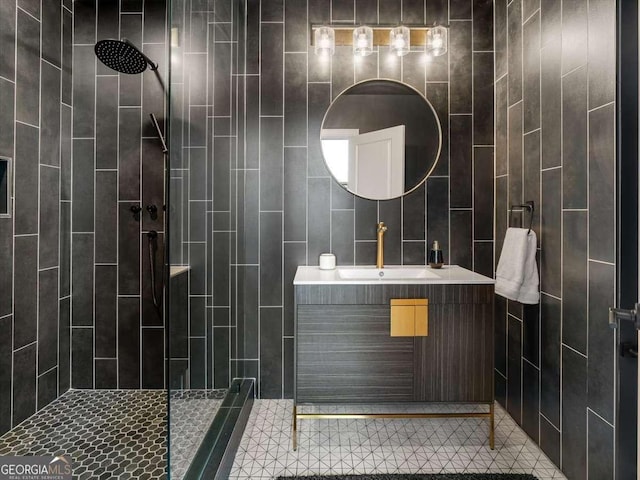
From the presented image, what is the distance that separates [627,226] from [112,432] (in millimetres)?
2396

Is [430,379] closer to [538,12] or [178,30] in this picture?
[178,30]

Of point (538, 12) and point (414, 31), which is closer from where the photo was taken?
point (538, 12)

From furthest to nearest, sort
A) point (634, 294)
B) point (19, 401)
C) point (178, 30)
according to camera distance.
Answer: point (19, 401) < point (634, 294) < point (178, 30)

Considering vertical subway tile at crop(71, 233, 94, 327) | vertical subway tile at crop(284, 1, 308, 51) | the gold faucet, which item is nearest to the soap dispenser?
the gold faucet

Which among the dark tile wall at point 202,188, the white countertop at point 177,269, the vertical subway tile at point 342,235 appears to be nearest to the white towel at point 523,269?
the vertical subway tile at point 342,235

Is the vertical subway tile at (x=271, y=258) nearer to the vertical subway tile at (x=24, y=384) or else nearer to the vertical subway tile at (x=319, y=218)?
the vertical subway tile at (x=319, y=218)

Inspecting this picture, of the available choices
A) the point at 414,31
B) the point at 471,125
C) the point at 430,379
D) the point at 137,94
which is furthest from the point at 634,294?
the point at 137,94

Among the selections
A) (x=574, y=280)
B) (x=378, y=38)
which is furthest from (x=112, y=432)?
(x=378, y=38)

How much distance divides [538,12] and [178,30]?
5.74ft

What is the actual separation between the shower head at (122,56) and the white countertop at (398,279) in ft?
4.33

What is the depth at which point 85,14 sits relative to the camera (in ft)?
7.11

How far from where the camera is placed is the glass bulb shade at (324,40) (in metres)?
2.06

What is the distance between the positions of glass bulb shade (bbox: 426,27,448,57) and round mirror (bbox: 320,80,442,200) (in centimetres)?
25

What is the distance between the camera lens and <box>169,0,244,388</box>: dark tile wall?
3.20 ft
